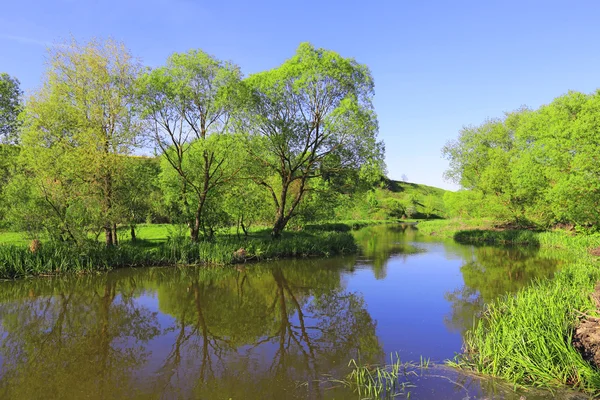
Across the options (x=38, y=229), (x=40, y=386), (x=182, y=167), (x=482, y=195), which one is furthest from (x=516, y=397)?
(x=482, y=195)

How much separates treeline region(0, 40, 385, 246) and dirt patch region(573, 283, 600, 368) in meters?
17.5

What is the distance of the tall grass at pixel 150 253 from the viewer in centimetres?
1644

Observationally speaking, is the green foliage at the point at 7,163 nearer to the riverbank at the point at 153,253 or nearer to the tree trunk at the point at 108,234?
the riverbank at the point at 153,253

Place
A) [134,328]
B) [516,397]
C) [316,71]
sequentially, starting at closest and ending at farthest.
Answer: [516,397]
[134,328]
[316,71]

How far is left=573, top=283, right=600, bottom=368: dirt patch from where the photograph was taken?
6598 mm

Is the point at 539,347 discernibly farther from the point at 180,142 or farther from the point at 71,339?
the point at 180,142

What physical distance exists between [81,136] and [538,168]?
3326 cm

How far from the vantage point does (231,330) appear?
10.5 meters

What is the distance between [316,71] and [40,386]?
802 inches

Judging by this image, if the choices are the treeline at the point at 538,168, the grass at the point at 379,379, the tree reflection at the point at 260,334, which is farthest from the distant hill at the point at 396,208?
the grass at the point at 379,379

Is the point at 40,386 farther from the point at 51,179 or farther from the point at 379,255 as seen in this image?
the point at 379,255

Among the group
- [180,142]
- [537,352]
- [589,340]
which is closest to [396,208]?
[180,142]

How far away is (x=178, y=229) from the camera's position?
Answer: 2305 cm

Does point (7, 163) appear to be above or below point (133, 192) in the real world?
above
